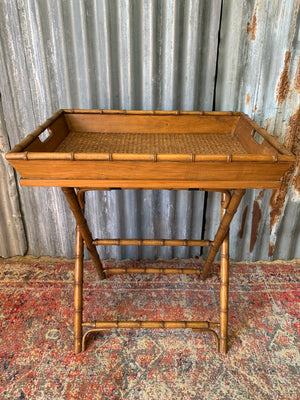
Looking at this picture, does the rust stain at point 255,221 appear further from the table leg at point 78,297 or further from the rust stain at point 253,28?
the table leg at point 78,297

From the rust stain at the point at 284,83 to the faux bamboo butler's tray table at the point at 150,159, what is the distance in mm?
273

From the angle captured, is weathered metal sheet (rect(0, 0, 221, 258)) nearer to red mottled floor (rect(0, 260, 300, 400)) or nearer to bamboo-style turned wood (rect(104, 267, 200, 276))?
bamboo-style turned wood (rect(104, 267, 200, 276))

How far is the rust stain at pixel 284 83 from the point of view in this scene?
1.81 metres

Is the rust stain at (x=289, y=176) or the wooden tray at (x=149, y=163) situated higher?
the wooden tray at (x=149, y=163)

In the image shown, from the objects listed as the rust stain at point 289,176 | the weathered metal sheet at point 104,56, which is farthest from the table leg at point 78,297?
the rust stain at point 289,176

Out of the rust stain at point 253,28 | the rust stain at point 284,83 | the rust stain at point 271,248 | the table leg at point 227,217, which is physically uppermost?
the rust stain at point 253,28

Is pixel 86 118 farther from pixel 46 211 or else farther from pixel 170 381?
pixel 170 381

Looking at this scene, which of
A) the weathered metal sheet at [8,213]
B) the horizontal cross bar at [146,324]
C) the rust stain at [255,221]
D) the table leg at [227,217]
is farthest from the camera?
the rust stain at [255,221]

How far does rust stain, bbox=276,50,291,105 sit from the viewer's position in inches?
71.1

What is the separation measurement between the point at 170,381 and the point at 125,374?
23 cm

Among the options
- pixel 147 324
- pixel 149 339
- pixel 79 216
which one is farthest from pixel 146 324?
pixel 79 216

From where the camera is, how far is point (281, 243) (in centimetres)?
231

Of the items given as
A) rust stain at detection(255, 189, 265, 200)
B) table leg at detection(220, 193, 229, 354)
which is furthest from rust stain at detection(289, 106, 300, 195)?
table leg at detection(220, 193, 229, 354)

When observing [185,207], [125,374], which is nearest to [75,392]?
[125,374]
